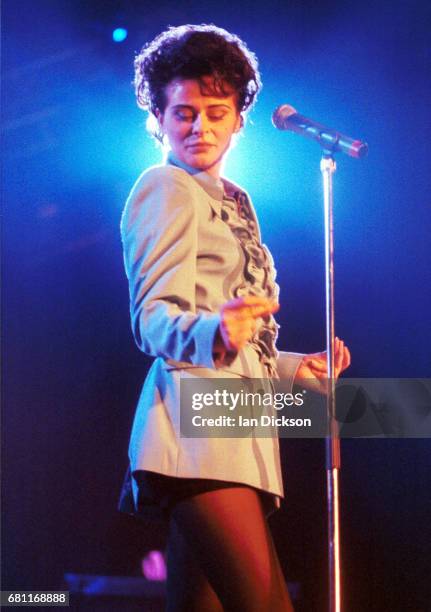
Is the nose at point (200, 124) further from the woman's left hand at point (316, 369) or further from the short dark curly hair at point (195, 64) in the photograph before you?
the woman's left hand at point (316, 369)

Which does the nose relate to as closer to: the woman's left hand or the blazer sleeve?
the blazer sleeve

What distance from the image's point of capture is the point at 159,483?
3.56ft

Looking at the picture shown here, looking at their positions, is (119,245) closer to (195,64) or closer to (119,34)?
(119,34)

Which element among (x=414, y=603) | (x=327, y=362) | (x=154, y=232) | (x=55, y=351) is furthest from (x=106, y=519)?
(x=154, y=232)

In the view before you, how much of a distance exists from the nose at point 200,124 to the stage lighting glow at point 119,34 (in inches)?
39.4

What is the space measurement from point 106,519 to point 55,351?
1.67ft

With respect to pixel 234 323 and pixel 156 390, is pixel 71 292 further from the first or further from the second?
pixel 234 323

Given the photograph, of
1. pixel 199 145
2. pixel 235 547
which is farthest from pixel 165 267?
pixel 235 547

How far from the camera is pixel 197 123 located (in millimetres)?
1284

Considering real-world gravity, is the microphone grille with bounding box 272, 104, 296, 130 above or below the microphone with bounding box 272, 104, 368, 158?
above

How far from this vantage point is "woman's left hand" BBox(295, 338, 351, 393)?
4.65ft

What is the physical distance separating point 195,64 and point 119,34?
963mm

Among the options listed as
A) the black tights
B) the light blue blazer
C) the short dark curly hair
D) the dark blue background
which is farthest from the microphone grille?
the black tights

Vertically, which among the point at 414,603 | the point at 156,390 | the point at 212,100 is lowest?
the point at 414,603
